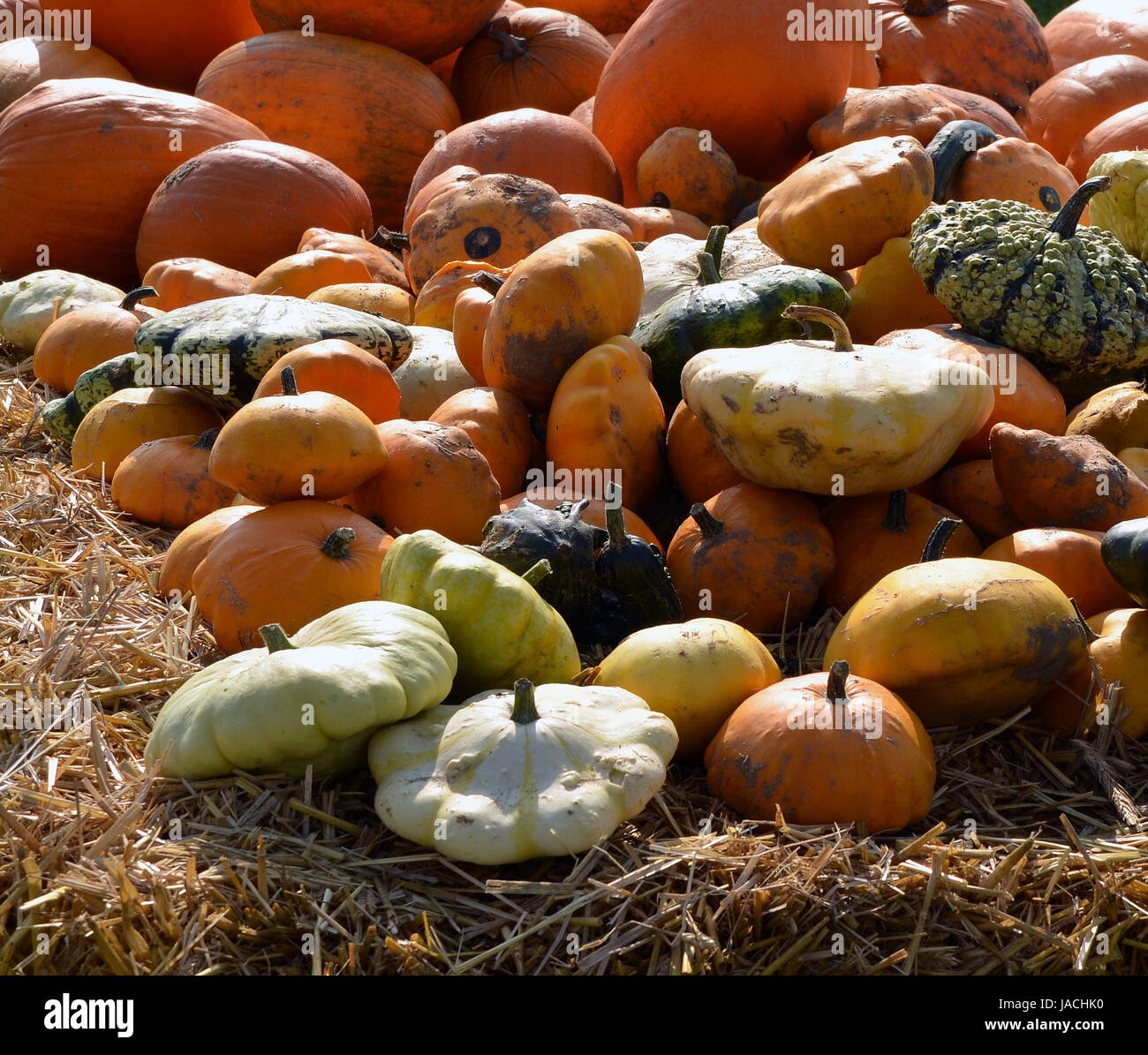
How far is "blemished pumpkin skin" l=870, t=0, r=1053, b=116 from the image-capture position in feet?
18.9

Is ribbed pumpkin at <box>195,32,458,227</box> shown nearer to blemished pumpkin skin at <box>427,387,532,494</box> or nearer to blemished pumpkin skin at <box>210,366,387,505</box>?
blemished pumpkin skin at <box>427,387,532,494</box>

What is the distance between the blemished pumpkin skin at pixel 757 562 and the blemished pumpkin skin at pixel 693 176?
228 centimetres

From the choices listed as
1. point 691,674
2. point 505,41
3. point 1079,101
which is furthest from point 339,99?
point 691,674

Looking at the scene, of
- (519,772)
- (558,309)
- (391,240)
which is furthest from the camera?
(391,240)

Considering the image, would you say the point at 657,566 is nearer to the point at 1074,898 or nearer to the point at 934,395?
the point at 934,395

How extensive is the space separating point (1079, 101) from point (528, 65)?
8.90ft

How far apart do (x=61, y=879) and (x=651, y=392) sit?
1.91 metres

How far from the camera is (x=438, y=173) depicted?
5289 millimetres

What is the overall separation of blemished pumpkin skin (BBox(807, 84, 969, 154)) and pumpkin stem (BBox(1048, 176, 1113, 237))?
114 centimetres

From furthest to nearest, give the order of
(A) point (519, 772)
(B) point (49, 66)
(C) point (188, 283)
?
(B) point (49, 66) < (C) point (188, 283) < (A) point (519, 772)

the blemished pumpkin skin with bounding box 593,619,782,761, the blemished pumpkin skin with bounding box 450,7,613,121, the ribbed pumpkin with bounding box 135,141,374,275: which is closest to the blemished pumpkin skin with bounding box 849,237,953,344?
the blemished pumpkin skin with bounding box 593,619,782,761

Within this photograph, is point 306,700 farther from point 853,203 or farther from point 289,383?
point 853,203

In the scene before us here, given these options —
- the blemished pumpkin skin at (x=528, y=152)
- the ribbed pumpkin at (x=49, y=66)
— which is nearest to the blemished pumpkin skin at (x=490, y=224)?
the blemished pumpkin skin at (x=528, y=152)

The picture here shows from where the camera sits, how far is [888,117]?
4.66 m
